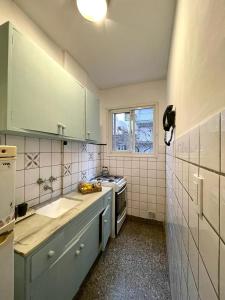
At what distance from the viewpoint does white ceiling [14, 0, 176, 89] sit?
52.2 inches

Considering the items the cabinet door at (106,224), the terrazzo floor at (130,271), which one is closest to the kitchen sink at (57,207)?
the cabinet door at (106,224)

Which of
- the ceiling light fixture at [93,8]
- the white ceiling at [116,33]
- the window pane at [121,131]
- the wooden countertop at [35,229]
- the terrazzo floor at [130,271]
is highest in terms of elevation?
the white ceiling at [116,33]

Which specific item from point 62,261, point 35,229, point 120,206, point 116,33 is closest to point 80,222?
point 62,261

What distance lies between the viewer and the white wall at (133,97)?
2.60 meters

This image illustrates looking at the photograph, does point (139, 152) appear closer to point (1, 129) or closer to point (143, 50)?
point (143, 50)

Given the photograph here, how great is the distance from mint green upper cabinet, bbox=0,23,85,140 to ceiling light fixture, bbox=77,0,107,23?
1.60 ft

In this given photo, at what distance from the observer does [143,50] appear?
6.16 feet

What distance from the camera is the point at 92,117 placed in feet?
7.01

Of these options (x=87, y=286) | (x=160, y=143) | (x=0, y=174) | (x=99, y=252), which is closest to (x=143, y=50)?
(x=160, y=143)

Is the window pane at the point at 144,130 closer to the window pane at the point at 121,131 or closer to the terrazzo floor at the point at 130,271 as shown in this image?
the window pane at the point at 121,131

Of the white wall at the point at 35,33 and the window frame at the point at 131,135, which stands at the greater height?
the white wall at the point at 35,33

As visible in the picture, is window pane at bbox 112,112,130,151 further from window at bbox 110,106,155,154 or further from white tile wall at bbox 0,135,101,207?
white tile wall at bbox 0,135,101,207

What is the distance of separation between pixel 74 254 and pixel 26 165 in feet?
2.94

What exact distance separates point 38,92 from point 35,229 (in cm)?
104
